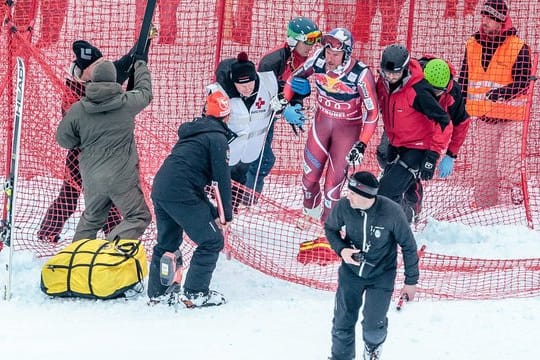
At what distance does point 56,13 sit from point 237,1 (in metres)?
1.99

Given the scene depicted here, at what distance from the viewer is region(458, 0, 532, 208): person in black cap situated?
26.3 ft

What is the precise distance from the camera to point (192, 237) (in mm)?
5984

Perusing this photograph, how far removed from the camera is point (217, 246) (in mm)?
6039

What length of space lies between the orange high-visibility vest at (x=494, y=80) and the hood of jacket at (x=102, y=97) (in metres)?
3.59

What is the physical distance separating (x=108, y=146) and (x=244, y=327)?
1.72 m

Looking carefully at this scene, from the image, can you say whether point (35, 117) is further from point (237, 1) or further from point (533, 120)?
point (533, 120)

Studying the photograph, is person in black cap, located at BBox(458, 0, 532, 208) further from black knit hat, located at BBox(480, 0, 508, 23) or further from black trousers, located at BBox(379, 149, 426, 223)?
black trousers, located at BBox(379, 149, 426, 223)

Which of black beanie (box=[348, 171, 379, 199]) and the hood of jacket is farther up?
the hood of jacket

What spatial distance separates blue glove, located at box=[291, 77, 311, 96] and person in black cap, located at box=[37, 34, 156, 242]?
1.25 m

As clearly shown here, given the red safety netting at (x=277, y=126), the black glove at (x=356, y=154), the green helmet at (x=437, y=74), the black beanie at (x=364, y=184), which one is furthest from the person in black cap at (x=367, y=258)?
the green helmet at (x=437, y=74)

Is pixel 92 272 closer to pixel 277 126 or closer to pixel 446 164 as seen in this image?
pixel 446 164

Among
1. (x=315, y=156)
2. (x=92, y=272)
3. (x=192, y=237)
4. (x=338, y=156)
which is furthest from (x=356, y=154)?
(x=92, y=272)

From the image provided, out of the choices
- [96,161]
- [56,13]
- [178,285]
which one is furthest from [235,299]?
[56,13]

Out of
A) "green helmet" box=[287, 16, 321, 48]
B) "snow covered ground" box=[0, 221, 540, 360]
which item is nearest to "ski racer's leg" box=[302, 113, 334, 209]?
"green helmet" box=[287, 16, 321, 48]
